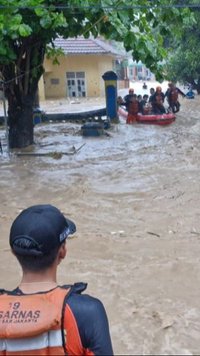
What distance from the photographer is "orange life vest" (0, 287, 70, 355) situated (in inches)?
55.6

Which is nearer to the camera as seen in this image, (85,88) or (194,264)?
(194,264)

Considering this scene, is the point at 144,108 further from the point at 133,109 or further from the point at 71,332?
the point at 71,332

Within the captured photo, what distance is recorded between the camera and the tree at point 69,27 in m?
7.96

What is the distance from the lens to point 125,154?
11.8 metres

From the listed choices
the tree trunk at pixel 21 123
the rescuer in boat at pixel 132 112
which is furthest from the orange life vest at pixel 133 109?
the tree trunk at pixel 21 123

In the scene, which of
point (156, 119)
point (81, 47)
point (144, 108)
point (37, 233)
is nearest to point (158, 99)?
point (144, 108)

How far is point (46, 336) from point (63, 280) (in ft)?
9.40

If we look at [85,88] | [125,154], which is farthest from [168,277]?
[85,88]

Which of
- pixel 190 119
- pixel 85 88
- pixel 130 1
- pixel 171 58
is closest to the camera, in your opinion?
pixel 130 1

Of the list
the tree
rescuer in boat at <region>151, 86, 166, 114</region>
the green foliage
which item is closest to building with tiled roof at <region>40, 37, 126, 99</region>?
rescuer in boat at <region>151, 86, 166, 114</region>

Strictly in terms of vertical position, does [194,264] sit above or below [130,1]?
below

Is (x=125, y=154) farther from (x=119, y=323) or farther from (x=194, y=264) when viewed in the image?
(x=119, y=323)

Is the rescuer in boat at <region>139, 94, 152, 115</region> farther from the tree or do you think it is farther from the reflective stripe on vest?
the reflective stripe on vest

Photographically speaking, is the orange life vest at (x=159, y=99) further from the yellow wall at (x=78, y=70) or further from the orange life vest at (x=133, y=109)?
the yellow wall at (x=78, y=70)
